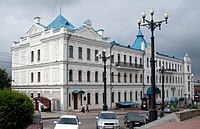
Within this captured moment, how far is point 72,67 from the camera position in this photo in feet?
137

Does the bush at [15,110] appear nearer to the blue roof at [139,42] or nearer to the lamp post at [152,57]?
the lamp post at [152,57]

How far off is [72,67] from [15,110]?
1041 inches

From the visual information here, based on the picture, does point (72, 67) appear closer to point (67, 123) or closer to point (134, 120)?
point (134, 120)

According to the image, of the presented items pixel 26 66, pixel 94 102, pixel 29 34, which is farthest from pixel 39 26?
pixel 94 102

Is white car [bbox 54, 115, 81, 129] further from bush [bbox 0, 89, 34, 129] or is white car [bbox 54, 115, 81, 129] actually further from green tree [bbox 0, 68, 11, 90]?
green tree [bbox 0, 68, 11, 90]

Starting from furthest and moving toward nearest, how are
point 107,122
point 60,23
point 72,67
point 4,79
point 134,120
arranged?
point 60,23 < point 72,67 < point 4,79 < point 134,120 < point 107,122

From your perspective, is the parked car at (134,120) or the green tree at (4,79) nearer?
the parked car at (134,120)

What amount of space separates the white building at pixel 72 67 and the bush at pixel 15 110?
2372 cm

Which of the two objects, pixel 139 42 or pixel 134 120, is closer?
pixel 134 120

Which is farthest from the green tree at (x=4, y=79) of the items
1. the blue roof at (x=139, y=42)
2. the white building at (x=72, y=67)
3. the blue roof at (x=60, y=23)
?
the blue roof at (x=139, y=42)

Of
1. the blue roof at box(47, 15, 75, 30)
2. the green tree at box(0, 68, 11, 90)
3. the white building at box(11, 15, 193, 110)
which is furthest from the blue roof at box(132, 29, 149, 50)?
the green tree at box(0, 68, 11, 90)

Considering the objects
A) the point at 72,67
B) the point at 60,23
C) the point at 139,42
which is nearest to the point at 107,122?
the point at 72,67

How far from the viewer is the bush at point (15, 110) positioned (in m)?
15.2

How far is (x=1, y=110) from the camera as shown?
1514 centimetres
